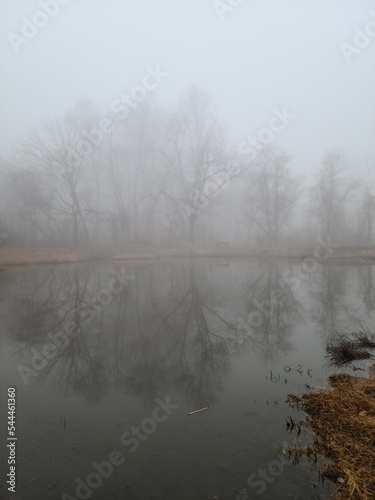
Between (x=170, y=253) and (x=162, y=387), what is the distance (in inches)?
1189

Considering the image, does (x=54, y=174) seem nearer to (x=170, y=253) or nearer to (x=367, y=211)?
(x=170, y=253)

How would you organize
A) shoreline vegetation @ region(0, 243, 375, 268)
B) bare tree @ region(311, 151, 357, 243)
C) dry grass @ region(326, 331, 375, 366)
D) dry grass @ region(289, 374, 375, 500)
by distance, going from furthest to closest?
1. bare tree @ region(311, 151, 357, 243)
2. shoreline vegetation @ region(0, 243, 375, 268)
3. dry grass @ region(326, 331, 375, 366)
4. dry grass @ region(289, 374, 375, 500)

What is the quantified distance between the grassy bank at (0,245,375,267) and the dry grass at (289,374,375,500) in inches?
1046

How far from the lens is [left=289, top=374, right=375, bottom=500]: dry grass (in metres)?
3.08

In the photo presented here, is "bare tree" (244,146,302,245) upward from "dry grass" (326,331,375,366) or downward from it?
upward

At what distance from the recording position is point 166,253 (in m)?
35.5

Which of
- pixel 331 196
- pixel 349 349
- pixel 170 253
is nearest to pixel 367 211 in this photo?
pixel 331 196

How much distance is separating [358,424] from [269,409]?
124 centimetres

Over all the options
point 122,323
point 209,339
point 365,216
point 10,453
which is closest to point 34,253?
point 122,323

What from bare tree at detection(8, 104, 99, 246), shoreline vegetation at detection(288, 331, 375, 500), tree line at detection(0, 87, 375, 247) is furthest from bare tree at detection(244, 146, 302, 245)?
shoreline vegetation at detection(288, 331, 375, 500)

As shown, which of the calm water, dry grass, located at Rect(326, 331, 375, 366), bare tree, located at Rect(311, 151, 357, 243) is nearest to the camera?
the calm water

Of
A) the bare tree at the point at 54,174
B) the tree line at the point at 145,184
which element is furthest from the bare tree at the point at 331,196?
the bare tree at the point at 54,174

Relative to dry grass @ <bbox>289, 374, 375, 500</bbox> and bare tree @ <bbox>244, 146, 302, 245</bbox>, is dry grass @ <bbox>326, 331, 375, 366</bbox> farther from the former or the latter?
bare tree @ <bbox>244, 146, 302, 245</bbox>

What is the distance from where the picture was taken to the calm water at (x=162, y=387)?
3.38m
